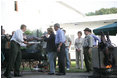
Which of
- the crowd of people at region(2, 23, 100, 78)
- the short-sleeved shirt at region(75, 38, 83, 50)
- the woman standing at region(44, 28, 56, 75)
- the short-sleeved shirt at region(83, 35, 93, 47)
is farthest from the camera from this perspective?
the short-sleeved shirt at region(75, 38, 83, 50)

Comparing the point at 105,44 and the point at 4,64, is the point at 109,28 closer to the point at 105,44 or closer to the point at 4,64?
the point at 105,44

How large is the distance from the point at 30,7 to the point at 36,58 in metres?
14.5

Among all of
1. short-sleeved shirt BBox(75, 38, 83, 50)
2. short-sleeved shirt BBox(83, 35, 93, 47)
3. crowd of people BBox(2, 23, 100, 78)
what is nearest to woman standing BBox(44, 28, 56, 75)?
crowd of people BBox(2, 23, 100, 78)

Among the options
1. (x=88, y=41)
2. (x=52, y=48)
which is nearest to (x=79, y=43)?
(x=88, y=41)

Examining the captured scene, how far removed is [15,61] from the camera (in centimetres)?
750

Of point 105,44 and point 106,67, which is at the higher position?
point 105,44

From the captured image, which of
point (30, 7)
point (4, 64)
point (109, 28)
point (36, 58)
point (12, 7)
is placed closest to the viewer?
point (109, 28)

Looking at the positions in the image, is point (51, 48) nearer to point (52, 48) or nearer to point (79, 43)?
point (52, 48)

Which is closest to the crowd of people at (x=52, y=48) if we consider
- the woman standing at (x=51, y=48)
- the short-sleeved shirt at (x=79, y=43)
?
the woman standing at (x=51, y=48)

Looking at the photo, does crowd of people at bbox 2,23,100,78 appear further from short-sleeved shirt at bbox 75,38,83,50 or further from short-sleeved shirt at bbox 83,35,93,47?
short-sleeved shirt at bbox 75,38,83,50

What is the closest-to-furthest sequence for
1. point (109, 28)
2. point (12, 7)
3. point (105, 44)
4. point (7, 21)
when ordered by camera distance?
point (105, 44)
point (109, 28)
point (7, 21)
point (12, 7)

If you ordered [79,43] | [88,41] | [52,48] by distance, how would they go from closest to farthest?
1. [52,48]
2. [88,41]
3. [79,43]

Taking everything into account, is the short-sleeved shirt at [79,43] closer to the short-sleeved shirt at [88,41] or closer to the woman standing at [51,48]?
the short-sleeved shirt at [88,41]

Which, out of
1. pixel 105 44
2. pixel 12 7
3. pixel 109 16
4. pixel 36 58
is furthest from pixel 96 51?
pixel 12 7
